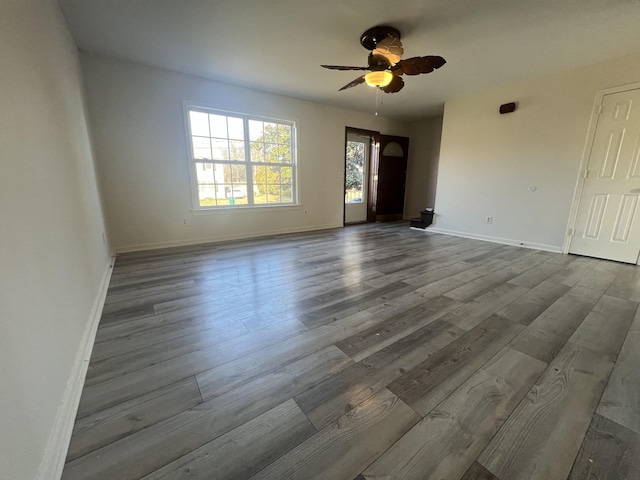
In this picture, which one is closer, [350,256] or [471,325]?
[471,325]

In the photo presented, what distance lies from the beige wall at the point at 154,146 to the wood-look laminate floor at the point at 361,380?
55.8 inches

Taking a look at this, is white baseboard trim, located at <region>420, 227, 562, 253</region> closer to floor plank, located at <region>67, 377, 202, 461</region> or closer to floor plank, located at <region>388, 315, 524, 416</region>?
floor plank, located at <region>388, 315, 524, 416</region>

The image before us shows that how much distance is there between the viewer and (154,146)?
375 centimetres

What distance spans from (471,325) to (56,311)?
2.50 metres

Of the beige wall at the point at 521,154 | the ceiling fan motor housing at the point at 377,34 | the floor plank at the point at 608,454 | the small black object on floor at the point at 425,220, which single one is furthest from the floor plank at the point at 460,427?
the small black object on floor at the point at 425,220

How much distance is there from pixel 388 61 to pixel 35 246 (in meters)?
3.28

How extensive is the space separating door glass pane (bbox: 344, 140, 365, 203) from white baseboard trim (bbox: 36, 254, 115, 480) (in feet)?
17.2

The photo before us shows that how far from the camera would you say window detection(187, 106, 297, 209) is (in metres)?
4.15

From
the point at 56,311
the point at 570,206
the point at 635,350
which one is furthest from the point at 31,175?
the point at 570,206

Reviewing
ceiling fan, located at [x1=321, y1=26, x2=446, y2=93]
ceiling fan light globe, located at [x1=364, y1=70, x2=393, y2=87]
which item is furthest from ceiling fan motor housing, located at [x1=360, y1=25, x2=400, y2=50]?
ceiling fan light globe, located at [x1=364, y1=70, x2=393, y2=87]

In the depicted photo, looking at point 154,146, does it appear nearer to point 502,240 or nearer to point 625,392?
point 625,392

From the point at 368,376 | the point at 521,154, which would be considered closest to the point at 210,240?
the point at 368,376

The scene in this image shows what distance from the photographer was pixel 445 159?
203 inches

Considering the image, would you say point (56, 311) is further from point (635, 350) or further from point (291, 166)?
point (291, 166)
